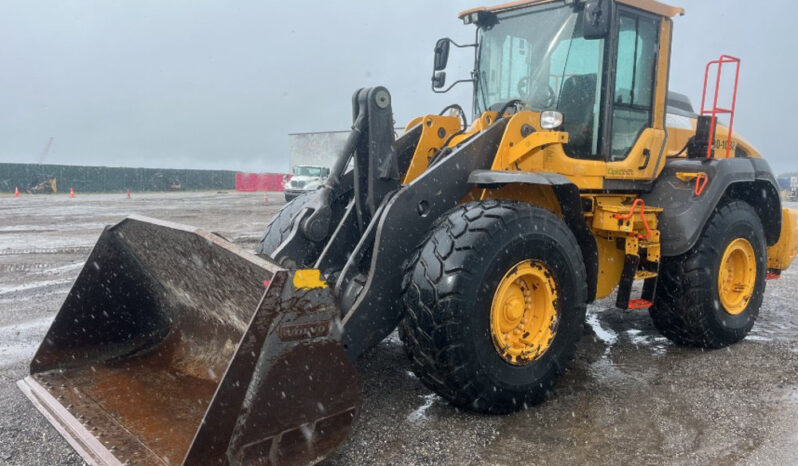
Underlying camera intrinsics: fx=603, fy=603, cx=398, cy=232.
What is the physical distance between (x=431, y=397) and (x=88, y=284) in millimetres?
2220

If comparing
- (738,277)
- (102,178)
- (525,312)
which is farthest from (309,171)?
(525,312)

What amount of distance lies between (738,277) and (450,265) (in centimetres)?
353

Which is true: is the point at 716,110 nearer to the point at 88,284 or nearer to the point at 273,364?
the point at 273,364

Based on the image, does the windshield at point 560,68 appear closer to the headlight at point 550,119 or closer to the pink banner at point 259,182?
the headlight at point 550,119

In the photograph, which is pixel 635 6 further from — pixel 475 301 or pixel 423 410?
pixel 423 410

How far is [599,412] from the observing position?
3.65m

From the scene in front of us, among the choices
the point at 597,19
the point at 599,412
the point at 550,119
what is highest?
the point at 597,19

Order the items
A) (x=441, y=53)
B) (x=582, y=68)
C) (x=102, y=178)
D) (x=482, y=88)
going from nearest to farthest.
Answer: (x=582, y=68) < (x=482, y=88) < (x=441, y=53) < (x=102, y=178)

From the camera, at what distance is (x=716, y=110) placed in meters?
4.98

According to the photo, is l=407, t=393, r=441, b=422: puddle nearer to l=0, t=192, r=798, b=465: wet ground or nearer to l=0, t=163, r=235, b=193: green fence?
l=0, t=192, r=798, b=465: wet ground

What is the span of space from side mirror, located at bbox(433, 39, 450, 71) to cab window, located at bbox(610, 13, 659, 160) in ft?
4.73

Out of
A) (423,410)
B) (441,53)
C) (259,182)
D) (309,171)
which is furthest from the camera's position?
(259,182)

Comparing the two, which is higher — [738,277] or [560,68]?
[560,68]

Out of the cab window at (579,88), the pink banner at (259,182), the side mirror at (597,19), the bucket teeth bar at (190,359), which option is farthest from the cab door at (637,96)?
the pink banner at (259,182)
